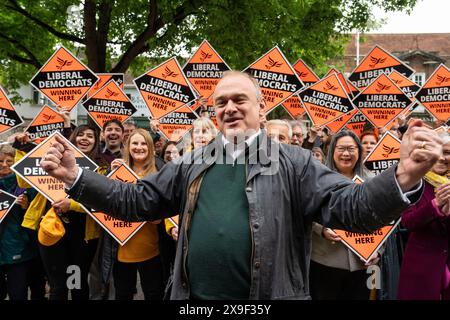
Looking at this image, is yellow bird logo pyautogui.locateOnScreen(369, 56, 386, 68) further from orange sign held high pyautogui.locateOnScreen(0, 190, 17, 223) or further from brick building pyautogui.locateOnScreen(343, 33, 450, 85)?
brick building pyautogui.locateOnScreen(343, 33, 450, 85)

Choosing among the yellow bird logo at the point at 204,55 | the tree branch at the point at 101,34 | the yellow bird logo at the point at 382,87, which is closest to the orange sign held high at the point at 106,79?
the yellow bird logo at the point at 204,55

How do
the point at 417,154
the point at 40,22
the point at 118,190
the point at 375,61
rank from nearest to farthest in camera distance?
the point at 417,154 → the point at 118,190 → the point at 375,61 → the point at 40,22

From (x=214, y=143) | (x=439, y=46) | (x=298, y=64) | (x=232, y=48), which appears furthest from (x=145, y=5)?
(x=439, y=46)

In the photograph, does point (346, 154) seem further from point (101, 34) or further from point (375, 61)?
point (101, 34)

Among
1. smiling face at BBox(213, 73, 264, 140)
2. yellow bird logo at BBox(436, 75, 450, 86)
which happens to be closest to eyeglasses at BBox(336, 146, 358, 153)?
smiling face at BBox(213, 73, 264, 140)

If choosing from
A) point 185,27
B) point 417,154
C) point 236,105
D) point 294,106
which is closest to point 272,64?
point 294,106

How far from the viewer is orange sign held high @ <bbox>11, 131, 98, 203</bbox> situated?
4.27m

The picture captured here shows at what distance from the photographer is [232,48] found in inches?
422

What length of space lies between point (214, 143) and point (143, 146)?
238 cm

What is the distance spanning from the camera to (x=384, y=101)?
6.73 m

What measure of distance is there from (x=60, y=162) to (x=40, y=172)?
7.58 ft

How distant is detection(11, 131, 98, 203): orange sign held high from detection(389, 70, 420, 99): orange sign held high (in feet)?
16.1

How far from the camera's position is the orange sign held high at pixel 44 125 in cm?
611

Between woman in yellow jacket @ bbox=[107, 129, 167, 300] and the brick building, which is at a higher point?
the brick building
